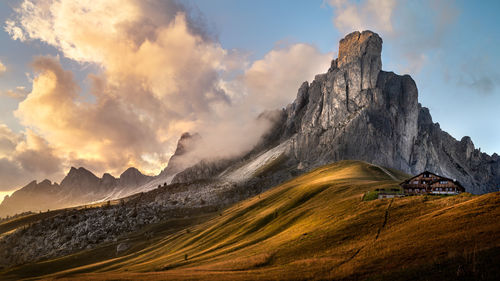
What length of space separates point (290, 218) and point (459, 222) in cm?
4261

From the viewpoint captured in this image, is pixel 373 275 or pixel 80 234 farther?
pixel 80 234

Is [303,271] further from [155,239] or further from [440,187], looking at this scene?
[155,239]

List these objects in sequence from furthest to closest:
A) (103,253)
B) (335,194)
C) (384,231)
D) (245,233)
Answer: (103,253)
(335,194)
(245,233)
(384,231)

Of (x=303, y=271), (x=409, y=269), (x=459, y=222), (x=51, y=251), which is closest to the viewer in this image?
(x=409, y=269)

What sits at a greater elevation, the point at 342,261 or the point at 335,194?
Result: the point at 335,194

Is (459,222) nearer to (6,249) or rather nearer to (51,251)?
(51,251)

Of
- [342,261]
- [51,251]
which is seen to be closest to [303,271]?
[342,261]

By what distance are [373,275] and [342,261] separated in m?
6.33

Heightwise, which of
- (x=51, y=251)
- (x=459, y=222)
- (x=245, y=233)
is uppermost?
(x=459, y=222)

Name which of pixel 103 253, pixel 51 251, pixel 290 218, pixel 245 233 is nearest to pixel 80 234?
pixel 51 251

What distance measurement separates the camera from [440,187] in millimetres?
96500

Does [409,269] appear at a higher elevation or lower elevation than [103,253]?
higher

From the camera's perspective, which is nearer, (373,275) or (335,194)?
(373,275)

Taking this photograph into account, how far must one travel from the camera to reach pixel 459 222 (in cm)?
3719
